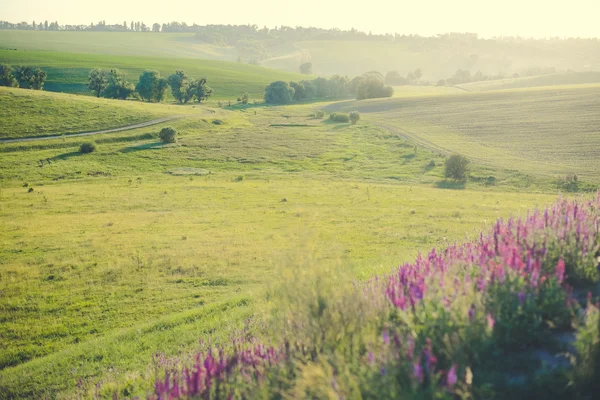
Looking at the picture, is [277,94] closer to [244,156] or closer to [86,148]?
[244,156]

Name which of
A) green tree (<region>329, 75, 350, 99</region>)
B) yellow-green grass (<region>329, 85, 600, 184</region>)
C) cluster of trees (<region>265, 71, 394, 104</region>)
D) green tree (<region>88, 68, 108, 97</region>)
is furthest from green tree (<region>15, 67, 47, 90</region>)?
green tree (<region>329, 75, 350, 99</region>)

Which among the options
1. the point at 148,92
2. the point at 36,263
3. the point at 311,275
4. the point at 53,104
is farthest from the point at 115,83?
the point at 311,275

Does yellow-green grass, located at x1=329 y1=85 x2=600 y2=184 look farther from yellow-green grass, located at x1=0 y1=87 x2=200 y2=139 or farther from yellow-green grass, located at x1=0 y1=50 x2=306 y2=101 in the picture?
yellow-green grass, located at x1=0 y1=87 x2=200 y2=139

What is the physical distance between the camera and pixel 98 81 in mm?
115188

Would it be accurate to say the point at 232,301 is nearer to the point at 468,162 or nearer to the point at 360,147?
the point at 468,162

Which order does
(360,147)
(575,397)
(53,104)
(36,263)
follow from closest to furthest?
(575,397), (36,263), (360,147), (53,104)

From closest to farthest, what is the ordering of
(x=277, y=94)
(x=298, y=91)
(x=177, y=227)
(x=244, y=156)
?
(x=177, y=227) < (x=244, y=156) < (x=277, y=94) < (x=298, y=91)

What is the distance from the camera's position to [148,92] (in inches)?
4626

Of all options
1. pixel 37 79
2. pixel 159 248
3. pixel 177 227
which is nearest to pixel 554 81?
pixel 177 227

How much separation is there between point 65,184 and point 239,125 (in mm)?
44922

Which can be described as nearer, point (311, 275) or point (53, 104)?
point (311, 275)

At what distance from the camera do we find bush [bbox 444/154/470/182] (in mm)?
52562

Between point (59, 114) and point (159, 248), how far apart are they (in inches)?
2620

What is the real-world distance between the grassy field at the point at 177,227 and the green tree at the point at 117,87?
1609 inches
